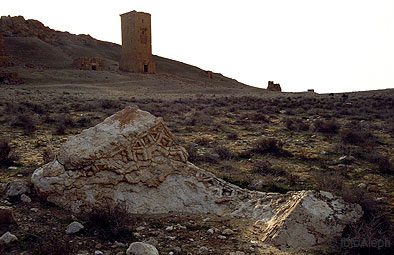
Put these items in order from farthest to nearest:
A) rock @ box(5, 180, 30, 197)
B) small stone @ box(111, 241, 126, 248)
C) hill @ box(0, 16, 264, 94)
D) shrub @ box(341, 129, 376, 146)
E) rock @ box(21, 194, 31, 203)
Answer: hill @ box(0, 16, 264, 94) → shrub @ box(341, 129, 376, 146) → rock @ box(5, 180, 30, 197) → rock @ box(21, 194, 31, 203) → small stone @ box(111, 241, 126, 248)

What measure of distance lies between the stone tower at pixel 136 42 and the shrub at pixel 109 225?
1454 inches

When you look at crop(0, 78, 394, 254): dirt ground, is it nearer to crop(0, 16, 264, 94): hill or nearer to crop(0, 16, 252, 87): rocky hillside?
crop(0, 16, 264, 94): hill

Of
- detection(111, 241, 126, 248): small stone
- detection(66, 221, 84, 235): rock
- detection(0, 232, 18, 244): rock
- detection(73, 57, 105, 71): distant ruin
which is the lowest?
detection(111, 241, 126, 248): small stone

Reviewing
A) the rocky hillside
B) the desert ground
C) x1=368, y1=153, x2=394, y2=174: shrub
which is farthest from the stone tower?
x1=368, y1=153, x2=394, y2=174: shrub

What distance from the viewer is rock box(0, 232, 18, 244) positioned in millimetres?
3038

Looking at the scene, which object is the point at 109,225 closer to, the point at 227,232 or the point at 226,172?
the point at 227,232

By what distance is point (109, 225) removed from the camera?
3479 millimetres

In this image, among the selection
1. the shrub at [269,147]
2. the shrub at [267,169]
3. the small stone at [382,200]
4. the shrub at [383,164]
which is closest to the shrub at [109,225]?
the shrub at [267,169]

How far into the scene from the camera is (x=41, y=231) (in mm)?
3379

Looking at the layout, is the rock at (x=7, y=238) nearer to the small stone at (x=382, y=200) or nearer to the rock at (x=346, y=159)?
the small stone at (x=382, y=200)

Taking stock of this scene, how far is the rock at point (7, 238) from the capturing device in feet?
9.97

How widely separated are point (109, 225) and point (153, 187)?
102cm

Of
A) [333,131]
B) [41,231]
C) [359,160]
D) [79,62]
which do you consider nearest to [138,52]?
[79,62]

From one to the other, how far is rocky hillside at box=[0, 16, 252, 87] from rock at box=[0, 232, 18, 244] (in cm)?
3263
